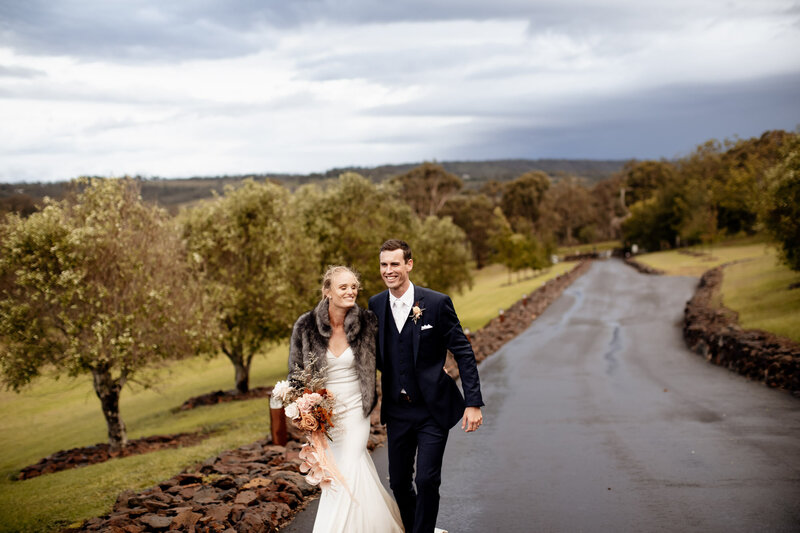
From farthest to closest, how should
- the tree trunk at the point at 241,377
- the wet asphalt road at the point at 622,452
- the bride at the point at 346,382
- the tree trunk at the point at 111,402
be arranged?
1. the tree trunk at the point at 241,377
2. the tree trunk at the point at 111,402
3. the wet asphalt road at the point at 622,452
4. the bride at the point at 346,382

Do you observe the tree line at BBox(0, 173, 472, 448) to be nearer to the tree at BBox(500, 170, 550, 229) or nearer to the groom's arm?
the groom's arm

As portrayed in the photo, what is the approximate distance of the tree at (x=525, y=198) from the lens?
115 meters

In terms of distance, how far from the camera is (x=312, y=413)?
5113 millimetres

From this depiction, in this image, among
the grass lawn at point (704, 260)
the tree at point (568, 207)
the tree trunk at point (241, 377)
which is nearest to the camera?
the tree trunk at point (241, 377)

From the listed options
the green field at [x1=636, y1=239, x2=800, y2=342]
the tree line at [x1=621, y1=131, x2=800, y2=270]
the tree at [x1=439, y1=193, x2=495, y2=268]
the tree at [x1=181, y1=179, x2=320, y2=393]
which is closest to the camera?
the green field at [x1=636, y1=239, x2=800, y2=342]

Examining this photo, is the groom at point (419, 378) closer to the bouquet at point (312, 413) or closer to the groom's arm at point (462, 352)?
the groom's arm at point (462, 352)

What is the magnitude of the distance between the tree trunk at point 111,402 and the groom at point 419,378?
14.1 meters

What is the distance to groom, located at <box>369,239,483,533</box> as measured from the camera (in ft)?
17.2

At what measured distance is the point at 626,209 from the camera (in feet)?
424

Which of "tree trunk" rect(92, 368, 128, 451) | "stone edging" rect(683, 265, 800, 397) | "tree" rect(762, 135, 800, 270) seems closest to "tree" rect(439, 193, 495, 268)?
"tree" rect(762, 135, 800, 270)

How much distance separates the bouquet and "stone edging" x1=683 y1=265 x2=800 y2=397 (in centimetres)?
1196

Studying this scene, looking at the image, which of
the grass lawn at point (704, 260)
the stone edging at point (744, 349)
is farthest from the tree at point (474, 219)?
the stone edging at point (744, 349)

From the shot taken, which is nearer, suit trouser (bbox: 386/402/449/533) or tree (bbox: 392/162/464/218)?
suit trouser (bbox: 386/402/449/533)

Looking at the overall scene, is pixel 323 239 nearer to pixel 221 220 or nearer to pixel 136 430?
pixel 221 220
